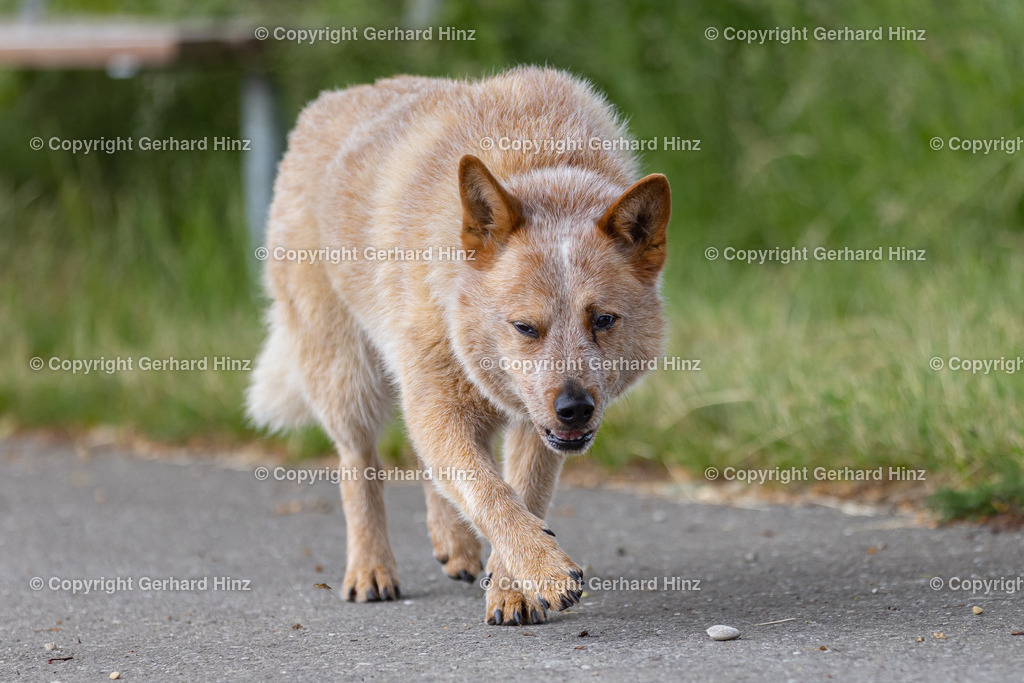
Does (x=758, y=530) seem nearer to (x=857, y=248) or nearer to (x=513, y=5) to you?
(x=857, y=248)

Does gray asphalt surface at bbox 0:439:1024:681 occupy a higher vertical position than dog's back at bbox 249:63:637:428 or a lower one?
lower

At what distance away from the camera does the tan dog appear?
408 cm

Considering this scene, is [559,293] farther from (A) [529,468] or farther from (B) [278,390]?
(B) [278,390]

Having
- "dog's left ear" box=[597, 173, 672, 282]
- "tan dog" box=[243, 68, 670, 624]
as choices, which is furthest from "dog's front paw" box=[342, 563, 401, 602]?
"dog's left ear" box=[597, 173, 672, 282]

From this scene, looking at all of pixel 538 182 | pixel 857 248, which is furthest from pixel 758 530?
pixel 857 248

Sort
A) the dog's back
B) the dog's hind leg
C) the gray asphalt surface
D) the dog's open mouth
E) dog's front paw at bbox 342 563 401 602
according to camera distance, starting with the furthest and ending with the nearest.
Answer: the dog's hind leg, dog's front paw at bbox 342 563 401 602, the dog's back, the dog's open mouth, the gray asphalt surface

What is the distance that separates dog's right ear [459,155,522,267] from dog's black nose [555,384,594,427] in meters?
0.63

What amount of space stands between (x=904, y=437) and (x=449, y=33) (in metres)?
5.18

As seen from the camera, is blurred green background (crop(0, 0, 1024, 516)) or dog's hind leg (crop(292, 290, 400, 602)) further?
blurred green background (crop(0, 0, 1024, 516))

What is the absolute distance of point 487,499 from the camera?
4.16 m

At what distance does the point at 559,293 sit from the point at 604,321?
18cm

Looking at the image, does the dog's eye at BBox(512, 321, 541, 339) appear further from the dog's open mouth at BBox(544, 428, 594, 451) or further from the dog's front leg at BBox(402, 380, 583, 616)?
the dog's front leg at BBox(402, 380, 583, 616)

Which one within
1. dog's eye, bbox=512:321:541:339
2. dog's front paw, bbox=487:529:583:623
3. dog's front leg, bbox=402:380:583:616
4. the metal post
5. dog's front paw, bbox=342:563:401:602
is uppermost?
the metal post

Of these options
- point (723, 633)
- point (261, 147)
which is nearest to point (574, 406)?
point (723, 633)
